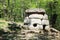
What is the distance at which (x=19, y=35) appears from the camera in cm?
A: 1387

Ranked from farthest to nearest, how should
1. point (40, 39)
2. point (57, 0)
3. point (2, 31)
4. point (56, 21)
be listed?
point (56, 21), point (57, 0), point (2, 31), point (40, 39)

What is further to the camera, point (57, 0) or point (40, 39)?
point (57, 0)

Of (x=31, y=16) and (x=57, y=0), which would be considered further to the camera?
(x=57, y=0)

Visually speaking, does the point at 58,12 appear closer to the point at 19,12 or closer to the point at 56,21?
the point at 56,21

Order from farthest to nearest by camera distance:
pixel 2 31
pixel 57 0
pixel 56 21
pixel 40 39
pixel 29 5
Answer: pixel 29 5 < pixel 56 21 < pixel 57 0 < pixel 2 31 < pixel 40 39

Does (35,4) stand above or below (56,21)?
above

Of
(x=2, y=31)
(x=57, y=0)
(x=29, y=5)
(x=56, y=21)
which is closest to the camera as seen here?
(x=2, y=31)

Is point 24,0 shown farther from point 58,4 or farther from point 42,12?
point 42,12

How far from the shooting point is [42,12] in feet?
58.0

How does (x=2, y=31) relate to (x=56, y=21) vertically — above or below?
above

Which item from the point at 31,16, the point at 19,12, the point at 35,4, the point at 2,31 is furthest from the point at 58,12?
the point at 2,31

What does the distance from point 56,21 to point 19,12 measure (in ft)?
21.5

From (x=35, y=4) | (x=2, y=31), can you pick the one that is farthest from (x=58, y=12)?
(x=2, y=31)

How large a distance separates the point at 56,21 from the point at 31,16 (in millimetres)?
10539
